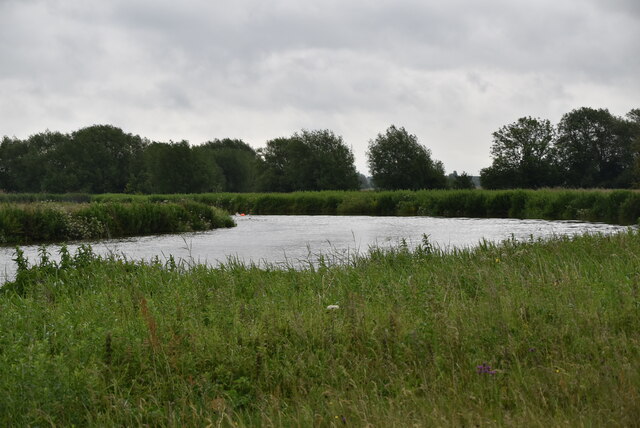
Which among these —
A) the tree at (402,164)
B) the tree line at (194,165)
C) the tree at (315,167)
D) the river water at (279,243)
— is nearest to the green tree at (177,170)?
the tree line at (194,165)

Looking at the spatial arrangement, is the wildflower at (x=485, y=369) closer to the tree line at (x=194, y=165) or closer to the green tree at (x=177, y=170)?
the tree line at (x=194, y=165)

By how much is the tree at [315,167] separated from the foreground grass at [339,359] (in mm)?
56197

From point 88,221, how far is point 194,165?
43.5m

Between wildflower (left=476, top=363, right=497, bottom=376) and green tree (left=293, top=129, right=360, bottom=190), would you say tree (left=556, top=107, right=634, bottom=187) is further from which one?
wildflower (left=476, top=363, right=497, bottom=376)

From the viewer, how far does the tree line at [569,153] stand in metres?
54.8

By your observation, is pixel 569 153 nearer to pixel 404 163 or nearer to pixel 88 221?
pixel 404 163

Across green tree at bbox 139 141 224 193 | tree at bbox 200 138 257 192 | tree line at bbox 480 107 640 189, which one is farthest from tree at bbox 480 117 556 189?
tree at bbox 200 138 257 192

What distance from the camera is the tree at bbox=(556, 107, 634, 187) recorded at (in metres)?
57.1

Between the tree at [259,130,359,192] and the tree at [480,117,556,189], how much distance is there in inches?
608

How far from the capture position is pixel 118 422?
3789mm

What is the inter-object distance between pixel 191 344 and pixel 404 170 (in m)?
54.1

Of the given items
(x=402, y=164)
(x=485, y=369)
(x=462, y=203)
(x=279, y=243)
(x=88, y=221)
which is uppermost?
(x=402, y=164)

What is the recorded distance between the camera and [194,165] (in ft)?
207

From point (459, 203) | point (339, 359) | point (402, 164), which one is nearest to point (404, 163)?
point (402, 164)
